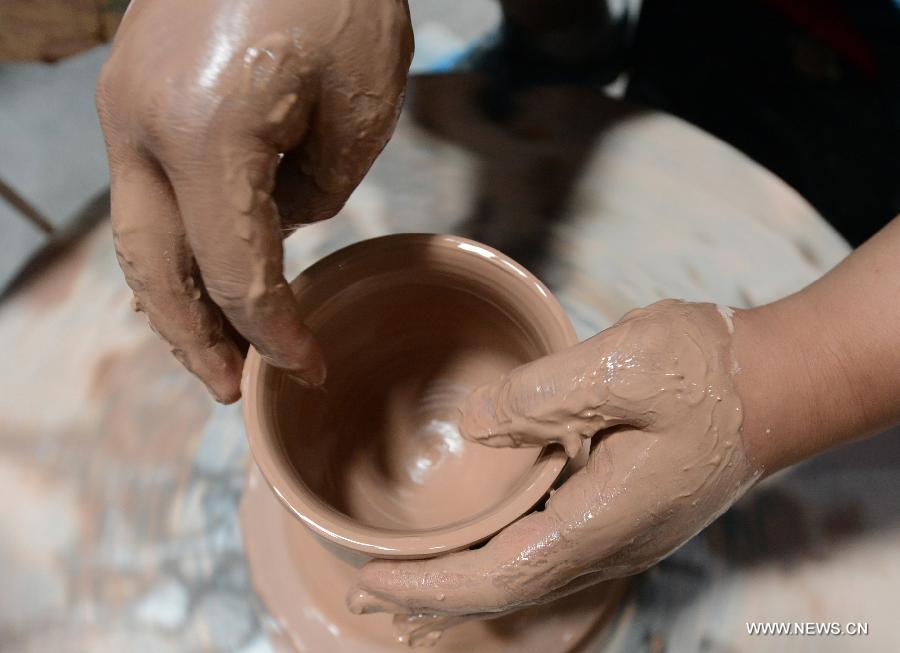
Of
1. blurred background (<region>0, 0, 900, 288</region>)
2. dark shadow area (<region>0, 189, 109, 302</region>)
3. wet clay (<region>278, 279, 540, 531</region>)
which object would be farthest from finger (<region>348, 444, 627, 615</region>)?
blurred background (<region>0, 0, 900, 288</region>)

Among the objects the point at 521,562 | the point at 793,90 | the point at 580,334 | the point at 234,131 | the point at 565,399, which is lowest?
the point at 793,90

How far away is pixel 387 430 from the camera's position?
1.12 meters

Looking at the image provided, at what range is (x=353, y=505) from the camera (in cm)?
100

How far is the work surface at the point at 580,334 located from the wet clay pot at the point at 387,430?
0.09 m

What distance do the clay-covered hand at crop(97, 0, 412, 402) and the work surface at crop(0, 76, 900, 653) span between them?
0.40m

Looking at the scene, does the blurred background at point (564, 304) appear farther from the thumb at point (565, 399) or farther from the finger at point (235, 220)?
the finger at point (235, 220)

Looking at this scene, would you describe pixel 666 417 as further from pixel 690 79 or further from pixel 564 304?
pixel 690 79

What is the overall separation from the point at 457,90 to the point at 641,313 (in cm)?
73

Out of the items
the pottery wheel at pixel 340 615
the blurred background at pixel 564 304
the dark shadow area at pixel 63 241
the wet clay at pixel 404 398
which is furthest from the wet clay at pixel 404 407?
the dark shadow area at pixel 63 241

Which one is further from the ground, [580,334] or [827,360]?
[827,360]

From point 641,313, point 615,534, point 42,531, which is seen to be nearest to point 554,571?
point 615,534

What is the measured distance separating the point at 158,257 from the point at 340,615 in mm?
569

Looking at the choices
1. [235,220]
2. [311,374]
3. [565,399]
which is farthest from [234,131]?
[565,399]

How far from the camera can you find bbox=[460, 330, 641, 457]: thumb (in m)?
0.78
